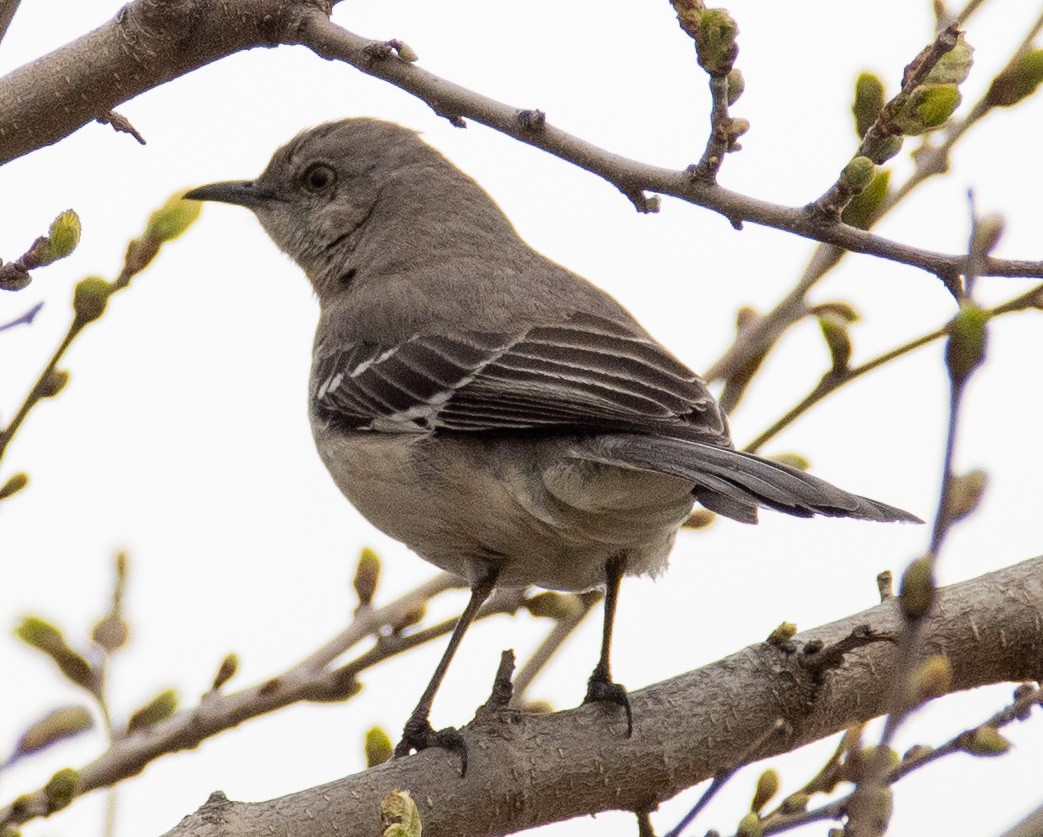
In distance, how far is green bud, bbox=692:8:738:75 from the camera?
3.05 metres

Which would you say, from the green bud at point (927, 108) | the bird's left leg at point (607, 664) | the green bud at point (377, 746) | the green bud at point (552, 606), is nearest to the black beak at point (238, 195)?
the bird's left leg at point (607, 664)

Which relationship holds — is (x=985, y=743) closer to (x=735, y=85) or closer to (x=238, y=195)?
(x=735, y=85)

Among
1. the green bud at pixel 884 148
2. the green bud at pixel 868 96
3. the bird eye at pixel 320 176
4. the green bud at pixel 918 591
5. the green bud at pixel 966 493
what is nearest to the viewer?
the green bud at pixel 966 493

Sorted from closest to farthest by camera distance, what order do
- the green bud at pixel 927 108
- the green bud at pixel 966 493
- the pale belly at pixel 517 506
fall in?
the green bud at pixel 966 493 < the green bud at pixel 927 108 < the pale belly at pixel 517 506

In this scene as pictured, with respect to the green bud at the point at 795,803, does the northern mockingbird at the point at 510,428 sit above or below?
above

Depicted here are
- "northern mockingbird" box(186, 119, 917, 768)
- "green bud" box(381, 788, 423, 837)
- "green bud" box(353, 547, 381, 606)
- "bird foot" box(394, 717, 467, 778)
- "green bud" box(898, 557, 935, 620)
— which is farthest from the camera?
"northern mockingbird" box(186, 119, 917, 768)

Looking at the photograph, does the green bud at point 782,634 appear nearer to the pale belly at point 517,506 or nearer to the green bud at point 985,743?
the pale belly at point 517,506

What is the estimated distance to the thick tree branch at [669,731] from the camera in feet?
11.8

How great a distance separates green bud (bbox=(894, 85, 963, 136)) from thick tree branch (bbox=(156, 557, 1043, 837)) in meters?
1.42

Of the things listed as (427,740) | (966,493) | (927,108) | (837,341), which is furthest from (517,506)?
(966,493)

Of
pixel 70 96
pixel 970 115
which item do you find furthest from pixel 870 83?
pixel 70 96

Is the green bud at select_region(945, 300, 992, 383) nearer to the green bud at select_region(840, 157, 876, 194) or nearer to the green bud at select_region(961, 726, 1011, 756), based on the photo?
the green bud at select_region(961, 726, 1011, 756)

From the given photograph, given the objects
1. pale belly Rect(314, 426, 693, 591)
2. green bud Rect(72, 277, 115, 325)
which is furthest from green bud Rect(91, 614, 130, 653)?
pale belly Rect(314, 426, 693, 591)

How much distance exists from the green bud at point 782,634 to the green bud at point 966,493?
229 centimetres
